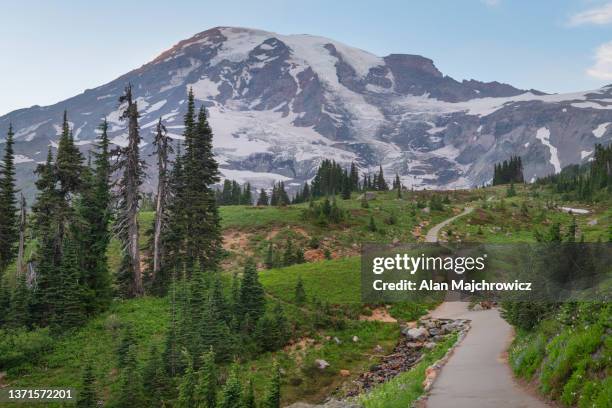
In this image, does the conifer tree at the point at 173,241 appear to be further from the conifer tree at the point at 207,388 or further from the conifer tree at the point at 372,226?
the conifer tree at the point at 372,226

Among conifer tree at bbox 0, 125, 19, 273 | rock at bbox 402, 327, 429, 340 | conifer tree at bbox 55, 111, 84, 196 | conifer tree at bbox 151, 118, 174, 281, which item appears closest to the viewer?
rock at bbox 402, 327, 429, 340

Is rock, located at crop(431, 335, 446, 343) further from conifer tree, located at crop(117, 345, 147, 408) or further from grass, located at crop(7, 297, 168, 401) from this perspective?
conifer tree, located at crop(117, 345, 147, 408)

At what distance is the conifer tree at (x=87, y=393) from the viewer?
72.1ft

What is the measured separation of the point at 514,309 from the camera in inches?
883

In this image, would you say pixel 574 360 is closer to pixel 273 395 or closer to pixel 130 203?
pixel 273 395

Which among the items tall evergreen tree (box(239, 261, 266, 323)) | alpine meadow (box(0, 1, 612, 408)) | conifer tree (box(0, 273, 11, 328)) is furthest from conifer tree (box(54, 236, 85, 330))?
tall evergreen tree (box(239, 261, 266, 323))

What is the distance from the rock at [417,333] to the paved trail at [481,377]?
3.42 meters

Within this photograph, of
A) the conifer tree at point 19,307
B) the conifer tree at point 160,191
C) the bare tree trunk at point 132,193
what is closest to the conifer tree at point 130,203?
the bare tree trunk at point 132,193

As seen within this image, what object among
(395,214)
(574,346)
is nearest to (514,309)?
(574,346)

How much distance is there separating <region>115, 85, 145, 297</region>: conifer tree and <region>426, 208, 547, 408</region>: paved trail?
79.6ft

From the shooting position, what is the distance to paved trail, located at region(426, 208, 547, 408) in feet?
47.9

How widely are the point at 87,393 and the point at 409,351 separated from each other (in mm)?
16932

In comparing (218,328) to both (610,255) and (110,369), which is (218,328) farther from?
(610,255)

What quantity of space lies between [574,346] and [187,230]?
33427 mm
